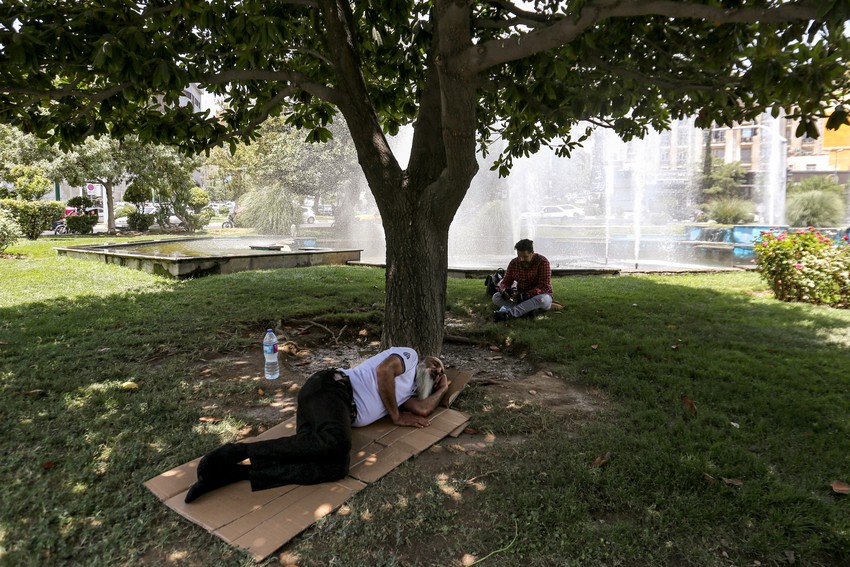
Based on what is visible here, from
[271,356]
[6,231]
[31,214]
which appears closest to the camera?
[271,356]

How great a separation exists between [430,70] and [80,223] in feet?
72.4

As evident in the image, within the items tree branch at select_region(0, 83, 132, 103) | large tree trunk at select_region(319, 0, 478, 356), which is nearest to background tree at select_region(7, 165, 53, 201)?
tree branch at select_region(0, 83, 132, 103)

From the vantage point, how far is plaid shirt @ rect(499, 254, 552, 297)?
714 centimetres

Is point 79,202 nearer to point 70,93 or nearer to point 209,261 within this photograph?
point 209,261

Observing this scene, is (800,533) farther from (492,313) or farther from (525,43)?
(492,313)

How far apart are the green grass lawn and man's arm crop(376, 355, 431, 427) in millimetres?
482

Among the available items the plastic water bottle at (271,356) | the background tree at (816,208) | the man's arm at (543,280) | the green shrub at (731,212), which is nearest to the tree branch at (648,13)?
the plastic water bottle at (271,356)

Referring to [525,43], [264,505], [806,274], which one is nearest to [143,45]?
[525,43]

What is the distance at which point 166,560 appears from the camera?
2604 mm

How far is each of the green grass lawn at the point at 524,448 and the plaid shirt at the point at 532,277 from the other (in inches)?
17.2

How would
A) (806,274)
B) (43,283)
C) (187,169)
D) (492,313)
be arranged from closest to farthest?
(492,313)
(806,274)
(43,283)
(187,169)

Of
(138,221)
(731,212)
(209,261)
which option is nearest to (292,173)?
(138,221)

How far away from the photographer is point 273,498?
308 cm

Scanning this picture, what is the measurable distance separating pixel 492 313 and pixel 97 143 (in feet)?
64.7
